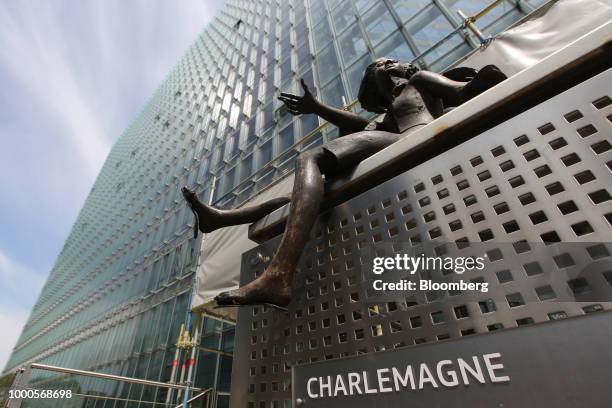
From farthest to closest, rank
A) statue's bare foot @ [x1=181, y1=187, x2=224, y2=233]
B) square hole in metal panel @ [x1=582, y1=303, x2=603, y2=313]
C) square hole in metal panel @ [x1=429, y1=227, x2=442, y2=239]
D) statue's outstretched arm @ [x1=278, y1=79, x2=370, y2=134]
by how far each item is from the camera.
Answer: statue's outstretched arm @ [x1=278, y1=79, x2=370, y2=134]
statue's bare foot @ [x1=181, y1=187, x2=224, y2=233]
square hole in metal panel @ [x1=429, y1=227, x2=442, y2=239]
square hole in metal panel @ [x1=582, y1=303, x2=603, y2=313]

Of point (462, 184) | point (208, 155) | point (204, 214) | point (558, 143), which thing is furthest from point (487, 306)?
point (208, 155)

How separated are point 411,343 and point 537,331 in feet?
1.01

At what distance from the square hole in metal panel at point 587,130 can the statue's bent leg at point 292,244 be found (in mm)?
832

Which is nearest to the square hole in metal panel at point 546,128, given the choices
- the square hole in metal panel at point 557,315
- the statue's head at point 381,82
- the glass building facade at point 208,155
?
the square hole in metal panel at point 557,315

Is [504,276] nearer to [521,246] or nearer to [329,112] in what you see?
[521,246]

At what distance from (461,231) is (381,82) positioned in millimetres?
1360

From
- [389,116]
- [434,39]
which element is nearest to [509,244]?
[389,116]

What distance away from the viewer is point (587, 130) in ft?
2.77

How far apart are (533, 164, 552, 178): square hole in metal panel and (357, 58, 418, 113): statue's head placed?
1.18 meters

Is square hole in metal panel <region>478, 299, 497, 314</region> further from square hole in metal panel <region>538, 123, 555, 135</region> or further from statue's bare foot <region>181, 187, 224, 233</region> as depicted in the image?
statue's bare foot <region>181, 187, 224, 233</region>

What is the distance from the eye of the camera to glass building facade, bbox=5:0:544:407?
6.45 metres

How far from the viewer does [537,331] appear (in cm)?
65

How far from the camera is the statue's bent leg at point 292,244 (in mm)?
986

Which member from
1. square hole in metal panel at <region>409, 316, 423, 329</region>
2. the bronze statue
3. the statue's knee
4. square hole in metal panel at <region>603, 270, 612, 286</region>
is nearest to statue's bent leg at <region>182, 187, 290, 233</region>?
the bronze statue
